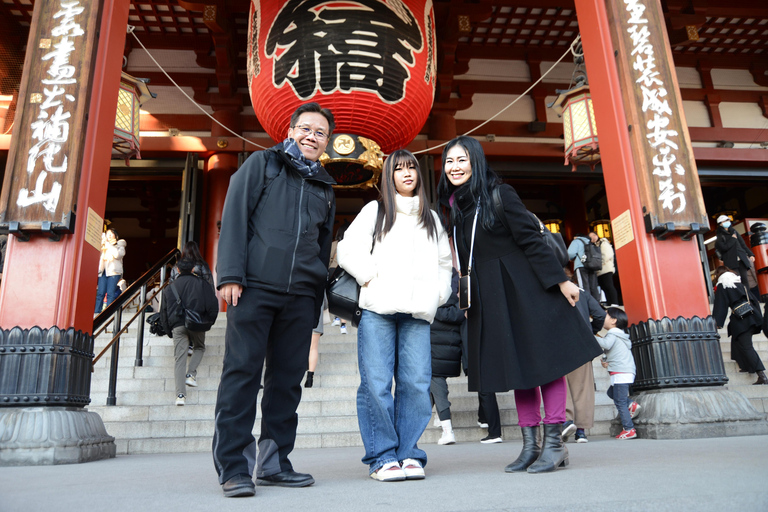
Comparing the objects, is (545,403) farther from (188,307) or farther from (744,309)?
(744,309)

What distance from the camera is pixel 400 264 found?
8.23ft

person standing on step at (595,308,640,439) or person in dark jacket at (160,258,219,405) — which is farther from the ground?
person in dark jacket at (160,258,219,405)

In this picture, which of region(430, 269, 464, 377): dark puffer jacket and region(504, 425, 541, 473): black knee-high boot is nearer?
region(504, 425, 541, 473): black knee-high boot

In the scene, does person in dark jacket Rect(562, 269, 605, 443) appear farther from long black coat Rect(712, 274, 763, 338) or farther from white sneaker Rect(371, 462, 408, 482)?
long black coat Rect(712, 274, 763, 338)

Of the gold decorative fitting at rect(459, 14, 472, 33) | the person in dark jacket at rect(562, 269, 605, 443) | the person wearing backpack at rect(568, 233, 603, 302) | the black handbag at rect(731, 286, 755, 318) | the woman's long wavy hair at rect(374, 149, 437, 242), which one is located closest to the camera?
the woman's long wavy hair at rect(374, 149, 437, 242)

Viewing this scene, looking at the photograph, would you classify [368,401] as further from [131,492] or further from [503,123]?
[503,123]

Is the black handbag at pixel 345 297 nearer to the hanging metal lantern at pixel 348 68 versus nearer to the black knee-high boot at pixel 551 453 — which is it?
the black knee-high boot at pixel 551 453

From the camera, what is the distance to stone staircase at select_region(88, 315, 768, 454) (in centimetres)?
430

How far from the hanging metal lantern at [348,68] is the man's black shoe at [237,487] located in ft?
12.4

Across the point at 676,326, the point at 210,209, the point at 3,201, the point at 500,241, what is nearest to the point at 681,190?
the point at 676,326

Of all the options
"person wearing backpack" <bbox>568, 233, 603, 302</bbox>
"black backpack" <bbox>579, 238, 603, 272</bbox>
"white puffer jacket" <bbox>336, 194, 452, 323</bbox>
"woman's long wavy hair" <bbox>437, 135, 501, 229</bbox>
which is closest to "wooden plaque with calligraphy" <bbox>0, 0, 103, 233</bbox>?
"white puffer jacket" <bbox>336, 194, 452, 323</bbox>

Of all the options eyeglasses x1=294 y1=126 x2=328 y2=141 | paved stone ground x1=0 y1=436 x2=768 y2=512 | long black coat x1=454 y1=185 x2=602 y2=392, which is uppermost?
eyeglasses x1=294 y1=126 x2=328 y2=141

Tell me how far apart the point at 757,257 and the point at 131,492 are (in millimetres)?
9988

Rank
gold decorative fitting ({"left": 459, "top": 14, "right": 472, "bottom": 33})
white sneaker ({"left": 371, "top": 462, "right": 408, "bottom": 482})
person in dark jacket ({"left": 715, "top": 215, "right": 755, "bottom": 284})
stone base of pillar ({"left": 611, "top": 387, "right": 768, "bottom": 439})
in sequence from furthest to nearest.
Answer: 1. gold decorative fitting ({"left": 459, "top": 14, "right": 472, "bottom": 33})
2. person in dark jacket ({"left": 715, "top": 215, "right": 755, "bottom": 284})
3. stone base of pillar ({"left": 611, "top": 387, "right": 768, "bottom": 439})
4. white sneaker ({"left": 371, "top": 462, "right": 408, "bottom": 482})
